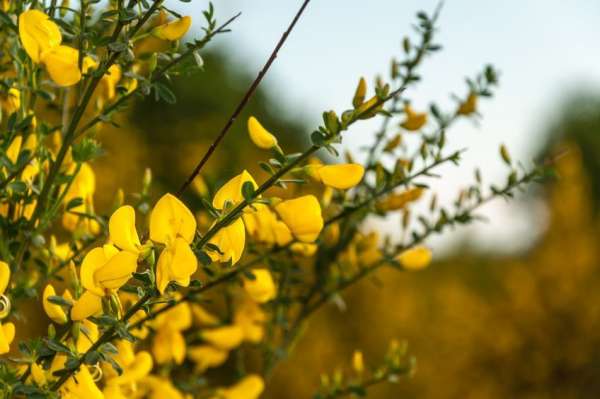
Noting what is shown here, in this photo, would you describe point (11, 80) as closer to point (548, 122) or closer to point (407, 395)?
point (407, 395)

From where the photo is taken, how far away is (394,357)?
1419mm

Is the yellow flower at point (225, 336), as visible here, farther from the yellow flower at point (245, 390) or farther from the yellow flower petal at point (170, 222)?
the yellow flower petal at point (170, 222)

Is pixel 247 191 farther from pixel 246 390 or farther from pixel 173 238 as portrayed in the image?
pixel 246 390

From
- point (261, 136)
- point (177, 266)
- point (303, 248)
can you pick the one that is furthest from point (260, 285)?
point (177, 266)

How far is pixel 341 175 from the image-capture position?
863mm

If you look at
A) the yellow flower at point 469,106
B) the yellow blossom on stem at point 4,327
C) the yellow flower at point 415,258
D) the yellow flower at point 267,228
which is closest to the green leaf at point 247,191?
the yellow blossom on stem at point 4,327

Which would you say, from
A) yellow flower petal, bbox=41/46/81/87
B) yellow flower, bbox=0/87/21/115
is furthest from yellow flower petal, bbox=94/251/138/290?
yellow flower, bbox=0/87/21/115

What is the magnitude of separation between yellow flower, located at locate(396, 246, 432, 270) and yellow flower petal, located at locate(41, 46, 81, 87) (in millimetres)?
745

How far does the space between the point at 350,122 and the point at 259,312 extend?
0.78m

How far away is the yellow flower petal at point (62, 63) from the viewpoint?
2.96ft

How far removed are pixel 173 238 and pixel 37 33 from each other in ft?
0.96

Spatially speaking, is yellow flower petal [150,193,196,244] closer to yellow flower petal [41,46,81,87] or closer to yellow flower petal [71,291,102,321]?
yellow flower petal [71,291,102,321]

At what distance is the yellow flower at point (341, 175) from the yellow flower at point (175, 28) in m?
0.27

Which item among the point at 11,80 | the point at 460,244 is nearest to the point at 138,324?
the point at 11,80
